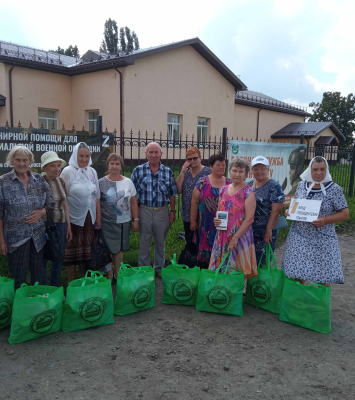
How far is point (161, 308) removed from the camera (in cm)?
379

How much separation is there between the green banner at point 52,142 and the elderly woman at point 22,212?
1136mm

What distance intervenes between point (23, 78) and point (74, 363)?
1512 cm

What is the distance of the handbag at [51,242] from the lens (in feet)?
11.5

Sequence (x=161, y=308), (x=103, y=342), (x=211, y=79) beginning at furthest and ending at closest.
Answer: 1. (x=211, y=79)
2. (x=161, y=308)
3. (x=103, y=342)

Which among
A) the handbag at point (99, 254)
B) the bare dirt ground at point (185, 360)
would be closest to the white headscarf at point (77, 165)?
the handbag at point (99, 254)

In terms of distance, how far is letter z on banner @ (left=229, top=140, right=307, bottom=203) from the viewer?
21.0ft

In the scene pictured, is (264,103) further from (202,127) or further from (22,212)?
(22,212)

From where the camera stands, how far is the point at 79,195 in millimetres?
3816

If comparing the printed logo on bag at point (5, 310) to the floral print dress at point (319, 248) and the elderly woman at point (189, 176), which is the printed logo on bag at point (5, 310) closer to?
the elderly woman at point (189, 176)

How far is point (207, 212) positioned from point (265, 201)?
696 millimetres

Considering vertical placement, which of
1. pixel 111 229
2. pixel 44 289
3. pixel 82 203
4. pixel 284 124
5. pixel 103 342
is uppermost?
pixel 284 124

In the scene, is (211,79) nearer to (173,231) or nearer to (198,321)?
(173,231)

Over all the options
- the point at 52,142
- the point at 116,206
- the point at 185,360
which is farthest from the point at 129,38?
the point at 185,360

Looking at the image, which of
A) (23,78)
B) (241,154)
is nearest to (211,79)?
(23,78)
